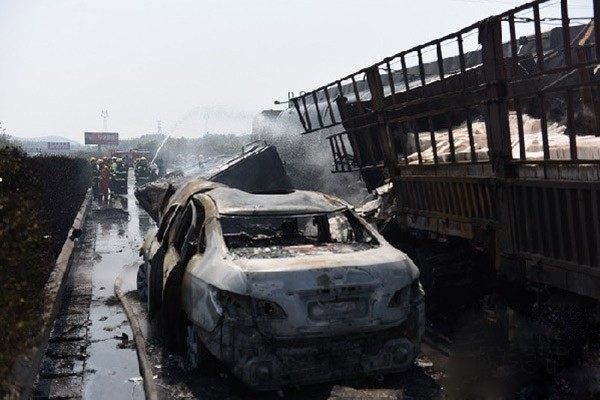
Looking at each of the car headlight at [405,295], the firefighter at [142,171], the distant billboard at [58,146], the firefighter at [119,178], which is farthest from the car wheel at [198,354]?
the distant billboard at [58,146]

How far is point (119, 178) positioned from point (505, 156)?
956 inches

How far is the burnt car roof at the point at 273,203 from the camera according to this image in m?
5.98

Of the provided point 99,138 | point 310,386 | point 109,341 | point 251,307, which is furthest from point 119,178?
point 99,138

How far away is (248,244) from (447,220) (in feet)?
7.16

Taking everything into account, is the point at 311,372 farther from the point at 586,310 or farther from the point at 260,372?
the point at 586,310

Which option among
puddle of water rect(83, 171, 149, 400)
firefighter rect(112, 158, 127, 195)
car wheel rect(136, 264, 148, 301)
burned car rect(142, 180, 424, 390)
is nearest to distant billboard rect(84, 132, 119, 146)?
firefighter rect(112, 158, 127, 195)

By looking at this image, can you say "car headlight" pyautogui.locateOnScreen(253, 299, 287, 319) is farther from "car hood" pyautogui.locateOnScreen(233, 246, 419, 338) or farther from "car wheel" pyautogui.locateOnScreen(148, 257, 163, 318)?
"car wheel" pyautogui.locateOnScreen(148, 257, 163, 318)

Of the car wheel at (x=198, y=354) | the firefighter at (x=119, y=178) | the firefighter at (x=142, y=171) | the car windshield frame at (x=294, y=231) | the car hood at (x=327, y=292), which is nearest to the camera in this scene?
the car hood at (x=327, y=292)

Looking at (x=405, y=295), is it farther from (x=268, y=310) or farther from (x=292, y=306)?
(x=268, y=310)

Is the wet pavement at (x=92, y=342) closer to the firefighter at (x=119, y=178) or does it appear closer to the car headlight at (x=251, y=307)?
the car headlight at (x=251, y=307)

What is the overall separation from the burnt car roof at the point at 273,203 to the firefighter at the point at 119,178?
22.2 meters

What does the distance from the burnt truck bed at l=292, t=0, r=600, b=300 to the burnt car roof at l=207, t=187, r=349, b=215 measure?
4.32 ft

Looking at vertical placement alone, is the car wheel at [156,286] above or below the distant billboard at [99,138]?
below

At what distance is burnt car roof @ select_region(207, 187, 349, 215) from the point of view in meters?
5.98
